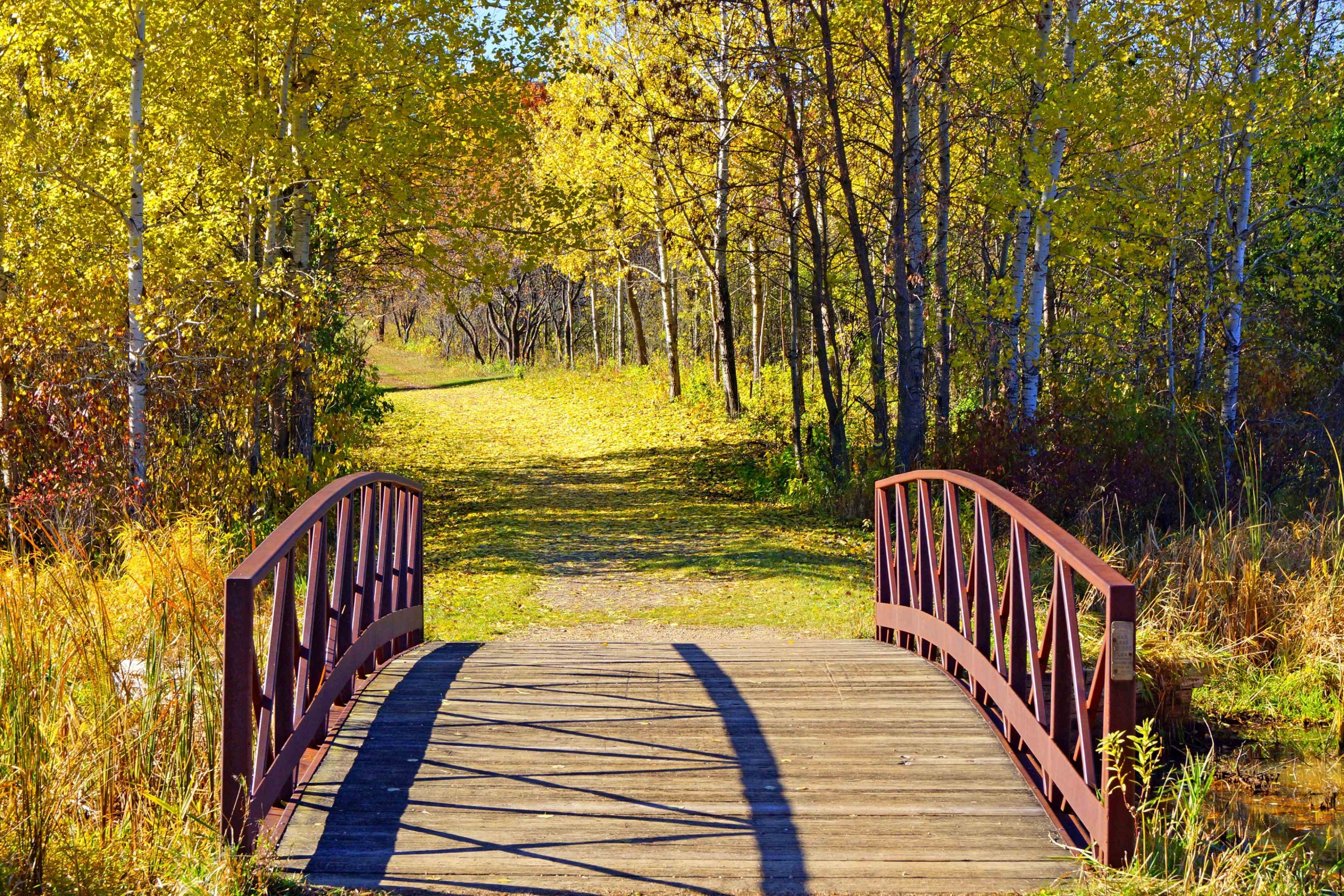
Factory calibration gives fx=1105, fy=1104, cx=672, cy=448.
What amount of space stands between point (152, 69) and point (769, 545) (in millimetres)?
7489

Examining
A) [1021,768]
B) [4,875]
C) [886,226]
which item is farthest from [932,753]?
→ [886,226]

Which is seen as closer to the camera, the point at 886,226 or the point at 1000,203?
the point at 1000,203

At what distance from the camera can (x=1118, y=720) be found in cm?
372

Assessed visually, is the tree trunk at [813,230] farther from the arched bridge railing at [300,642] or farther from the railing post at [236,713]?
the railing post at [236,713]

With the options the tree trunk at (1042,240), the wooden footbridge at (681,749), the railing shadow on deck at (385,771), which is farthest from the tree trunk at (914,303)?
the railing shadow on deck at (385,771)

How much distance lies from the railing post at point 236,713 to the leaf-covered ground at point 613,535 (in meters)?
4.63

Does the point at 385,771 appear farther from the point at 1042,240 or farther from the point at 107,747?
the point at 1042,240

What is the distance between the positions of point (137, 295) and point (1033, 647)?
8235 millimetres

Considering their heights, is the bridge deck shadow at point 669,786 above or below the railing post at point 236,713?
below

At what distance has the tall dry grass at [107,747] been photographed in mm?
3461

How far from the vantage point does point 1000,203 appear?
11422mm

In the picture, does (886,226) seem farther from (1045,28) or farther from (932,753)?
(932,753)

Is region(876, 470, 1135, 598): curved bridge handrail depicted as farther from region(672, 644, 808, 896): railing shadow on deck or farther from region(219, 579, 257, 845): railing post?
region(219, 579, 257, 845): railing post

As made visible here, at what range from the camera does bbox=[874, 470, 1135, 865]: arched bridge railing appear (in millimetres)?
3719
